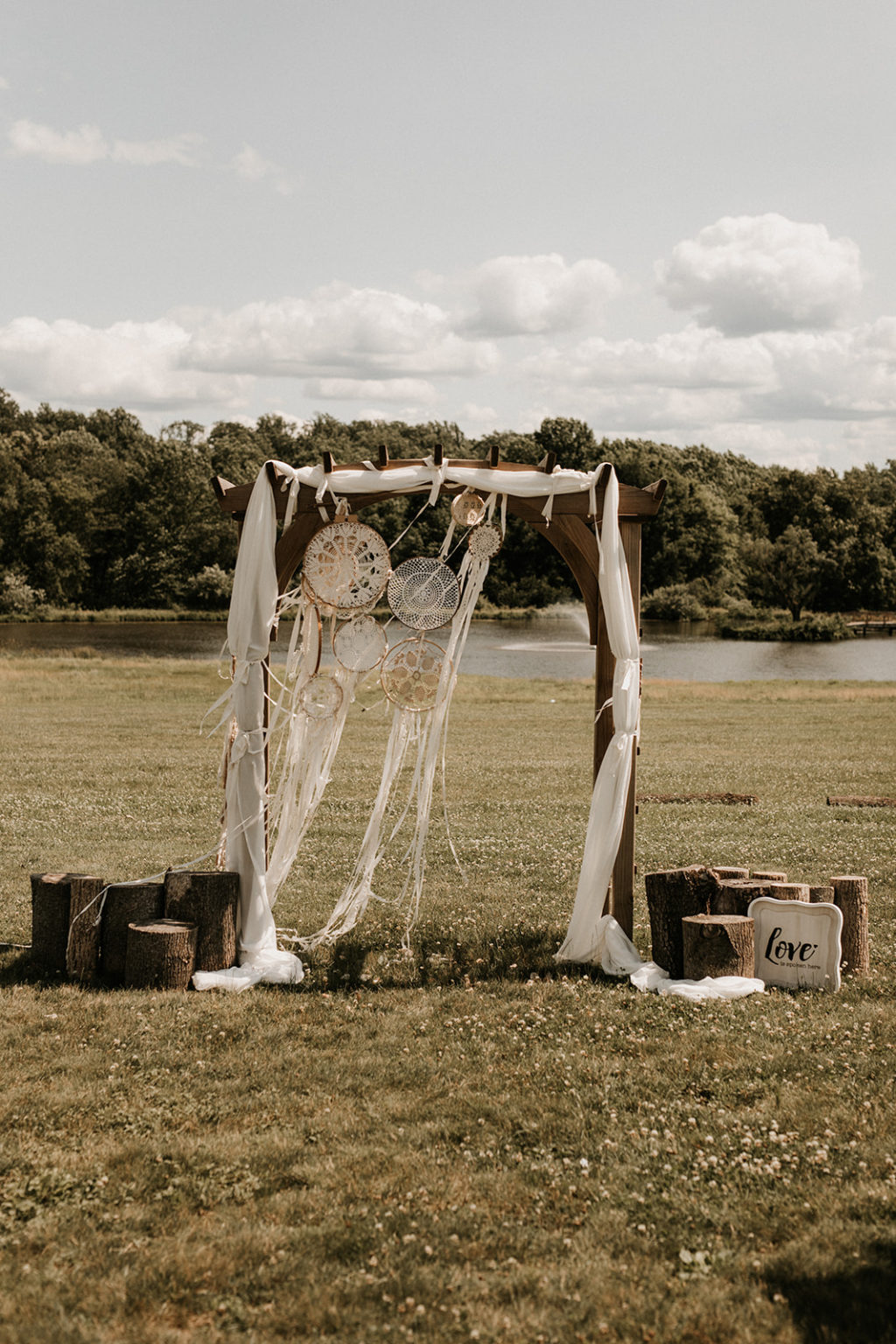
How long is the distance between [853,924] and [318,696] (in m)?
3.81

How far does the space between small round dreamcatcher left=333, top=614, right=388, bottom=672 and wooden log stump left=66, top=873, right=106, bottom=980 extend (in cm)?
213

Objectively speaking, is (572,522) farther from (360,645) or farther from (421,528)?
(421,528)

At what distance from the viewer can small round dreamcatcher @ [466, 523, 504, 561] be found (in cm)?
721

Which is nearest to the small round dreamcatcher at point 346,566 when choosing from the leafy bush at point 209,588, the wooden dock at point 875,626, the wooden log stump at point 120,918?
the wooden log stump at point 120,918

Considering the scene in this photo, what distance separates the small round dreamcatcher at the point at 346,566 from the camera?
7105mm

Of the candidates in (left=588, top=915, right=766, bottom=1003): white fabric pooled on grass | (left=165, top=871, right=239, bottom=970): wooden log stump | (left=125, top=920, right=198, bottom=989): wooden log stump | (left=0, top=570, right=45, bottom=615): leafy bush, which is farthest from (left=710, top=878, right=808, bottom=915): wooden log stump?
(left=0, top=570, right=45, bottom=615): leafy bush

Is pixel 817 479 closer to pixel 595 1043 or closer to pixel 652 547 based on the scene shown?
pixel 652 547

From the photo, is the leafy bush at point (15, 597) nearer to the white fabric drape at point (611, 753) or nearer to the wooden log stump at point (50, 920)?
the wooden log stump at point (50, 920)

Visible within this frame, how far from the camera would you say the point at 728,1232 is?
161 inches

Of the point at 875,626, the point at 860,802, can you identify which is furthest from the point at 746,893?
the point at 875,626

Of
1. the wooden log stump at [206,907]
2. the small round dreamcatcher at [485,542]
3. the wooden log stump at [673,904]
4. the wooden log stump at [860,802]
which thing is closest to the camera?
the wooden log stump at [206,907]

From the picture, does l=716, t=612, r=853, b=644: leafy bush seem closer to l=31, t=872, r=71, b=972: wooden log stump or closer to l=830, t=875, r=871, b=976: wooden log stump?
l=830, t=875, r=871, b=976: wooden log stump

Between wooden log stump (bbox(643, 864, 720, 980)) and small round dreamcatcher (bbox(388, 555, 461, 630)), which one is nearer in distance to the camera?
wooden log stump (bbox(643, 864, 720, 980))

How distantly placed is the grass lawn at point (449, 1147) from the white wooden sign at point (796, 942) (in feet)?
0.83
